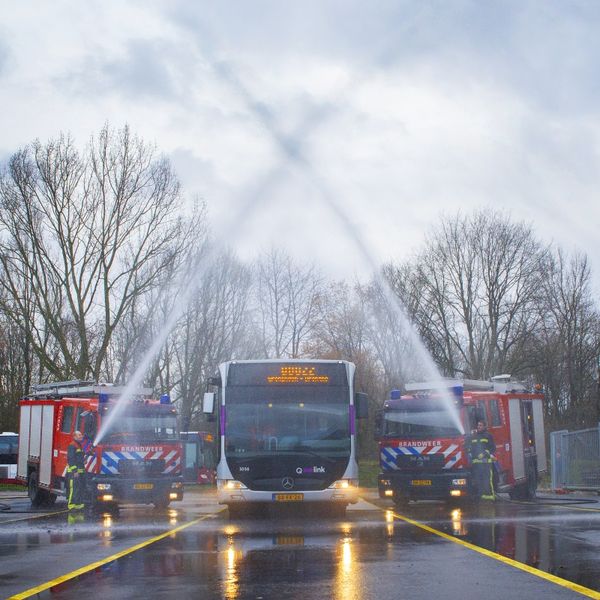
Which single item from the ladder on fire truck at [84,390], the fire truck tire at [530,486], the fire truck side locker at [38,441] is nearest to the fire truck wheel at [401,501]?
the fire truck tire at [530,486]

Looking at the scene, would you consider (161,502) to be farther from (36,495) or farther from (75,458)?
(36,495)

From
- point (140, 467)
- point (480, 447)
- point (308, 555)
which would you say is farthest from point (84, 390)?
point (308, 555)

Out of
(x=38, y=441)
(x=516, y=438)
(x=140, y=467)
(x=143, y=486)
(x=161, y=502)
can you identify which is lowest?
(x=161, y=502)

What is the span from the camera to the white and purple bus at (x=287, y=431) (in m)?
20.4

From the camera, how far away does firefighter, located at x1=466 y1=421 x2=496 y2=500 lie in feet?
78.1

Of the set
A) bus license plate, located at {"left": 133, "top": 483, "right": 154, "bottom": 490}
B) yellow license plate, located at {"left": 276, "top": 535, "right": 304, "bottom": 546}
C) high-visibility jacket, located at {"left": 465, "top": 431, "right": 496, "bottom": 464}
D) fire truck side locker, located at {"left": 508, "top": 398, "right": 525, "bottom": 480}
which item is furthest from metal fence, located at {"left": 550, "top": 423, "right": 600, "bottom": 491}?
yellow license plate, located at {"left": 276, "top": 535, "right": 304, "bottom": 546}

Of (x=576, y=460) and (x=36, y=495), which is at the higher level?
(x=576, y=460)

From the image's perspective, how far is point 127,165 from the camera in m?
39.4

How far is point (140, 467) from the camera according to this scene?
23.8m

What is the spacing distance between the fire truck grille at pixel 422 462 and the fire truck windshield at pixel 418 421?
0.52 meters

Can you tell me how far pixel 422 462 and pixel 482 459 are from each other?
1.50 meters

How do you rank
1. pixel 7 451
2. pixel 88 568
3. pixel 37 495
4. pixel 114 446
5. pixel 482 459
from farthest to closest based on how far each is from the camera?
pixel 7 451, pixel 37 495, pixel 482 459, pixel 114 446, pixel 88 568

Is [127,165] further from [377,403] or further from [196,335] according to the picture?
[377,403]

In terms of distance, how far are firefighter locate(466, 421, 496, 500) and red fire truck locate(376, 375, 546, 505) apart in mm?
177
